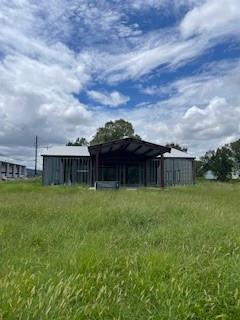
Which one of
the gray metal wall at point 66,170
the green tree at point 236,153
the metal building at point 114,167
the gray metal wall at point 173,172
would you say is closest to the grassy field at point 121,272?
the metal building at point 114,167

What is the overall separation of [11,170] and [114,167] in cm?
6457

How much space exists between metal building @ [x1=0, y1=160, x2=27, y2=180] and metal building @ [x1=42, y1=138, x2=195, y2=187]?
47.9m

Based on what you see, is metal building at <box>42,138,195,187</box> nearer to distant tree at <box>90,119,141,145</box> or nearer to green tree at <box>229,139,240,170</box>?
distant tree at <box>90,119,141,145</box>

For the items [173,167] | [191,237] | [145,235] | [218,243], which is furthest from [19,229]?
[173,167]

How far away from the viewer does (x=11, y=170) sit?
9200cm

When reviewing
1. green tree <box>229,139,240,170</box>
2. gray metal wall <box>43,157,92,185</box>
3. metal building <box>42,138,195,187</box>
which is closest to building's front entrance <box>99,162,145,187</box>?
metal building <box>42,138,195,187</box>

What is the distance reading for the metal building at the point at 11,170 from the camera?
82088 mm

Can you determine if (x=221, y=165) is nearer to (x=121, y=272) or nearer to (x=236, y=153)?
(x=236, y=153)

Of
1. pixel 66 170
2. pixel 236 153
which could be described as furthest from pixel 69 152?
pixel 236 153

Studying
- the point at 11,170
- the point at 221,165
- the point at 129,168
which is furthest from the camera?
the point at 11,170

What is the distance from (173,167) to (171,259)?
31700 millimetres

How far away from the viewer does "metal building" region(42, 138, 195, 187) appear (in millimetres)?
31766

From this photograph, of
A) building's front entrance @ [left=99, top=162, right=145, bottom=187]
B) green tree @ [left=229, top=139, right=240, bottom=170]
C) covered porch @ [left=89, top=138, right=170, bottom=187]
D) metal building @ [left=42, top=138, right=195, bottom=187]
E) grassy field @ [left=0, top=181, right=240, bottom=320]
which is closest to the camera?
grassy field @ [left=0, top=181, right=240, bottom=320]

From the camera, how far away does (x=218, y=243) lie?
594 centimetres
